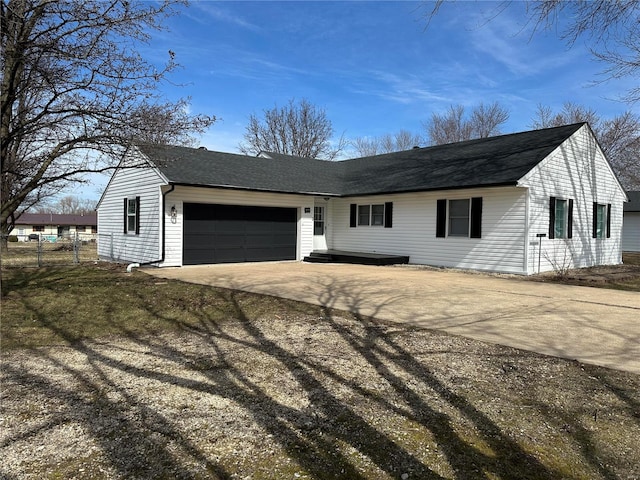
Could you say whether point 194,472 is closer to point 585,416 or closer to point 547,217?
point 585,416

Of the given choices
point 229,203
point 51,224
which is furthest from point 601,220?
point 51,224

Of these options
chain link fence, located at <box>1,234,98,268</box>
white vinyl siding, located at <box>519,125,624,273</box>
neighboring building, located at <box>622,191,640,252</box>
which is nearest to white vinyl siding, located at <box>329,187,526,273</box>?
white vinyl siding, located at <box>519,125,624,273</box>

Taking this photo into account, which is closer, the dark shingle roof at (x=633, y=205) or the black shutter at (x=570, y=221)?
the black shutter at (x=570, y=221)

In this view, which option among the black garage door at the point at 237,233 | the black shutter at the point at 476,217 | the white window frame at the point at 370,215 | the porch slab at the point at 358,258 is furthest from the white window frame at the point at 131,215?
the black shutter at the point at 476,217

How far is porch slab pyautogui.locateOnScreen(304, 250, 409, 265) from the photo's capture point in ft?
51.4

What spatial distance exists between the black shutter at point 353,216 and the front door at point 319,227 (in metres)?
1.34

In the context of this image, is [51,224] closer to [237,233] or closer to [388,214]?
[237,233]

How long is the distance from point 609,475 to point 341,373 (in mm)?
2291

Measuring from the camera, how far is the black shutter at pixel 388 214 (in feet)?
54.5

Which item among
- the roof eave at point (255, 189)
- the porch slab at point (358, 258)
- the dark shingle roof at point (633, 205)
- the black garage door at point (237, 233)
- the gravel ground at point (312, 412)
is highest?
the dark shingle roof at point (633, 205)

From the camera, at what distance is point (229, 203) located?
15.3 metres

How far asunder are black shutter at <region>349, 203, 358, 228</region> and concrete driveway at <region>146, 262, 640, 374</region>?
4346 millimetres

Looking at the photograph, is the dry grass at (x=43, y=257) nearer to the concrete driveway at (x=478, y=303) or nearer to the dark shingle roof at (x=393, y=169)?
the concrete driveway at (x=478, y=303)

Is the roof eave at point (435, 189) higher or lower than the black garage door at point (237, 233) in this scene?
higher
